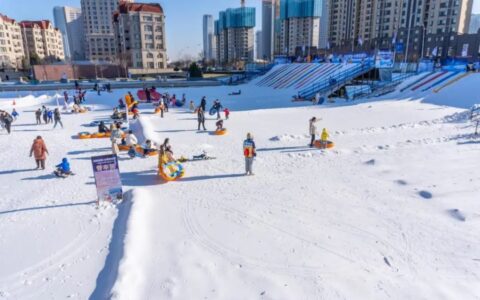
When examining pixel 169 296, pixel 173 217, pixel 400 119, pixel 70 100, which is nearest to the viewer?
pixel 169 296

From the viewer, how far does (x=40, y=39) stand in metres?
99.2

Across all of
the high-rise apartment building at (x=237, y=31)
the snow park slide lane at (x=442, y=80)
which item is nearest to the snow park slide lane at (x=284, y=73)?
the snow park slide lane at (x=442, y=80)

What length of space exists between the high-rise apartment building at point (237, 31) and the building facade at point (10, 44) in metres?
70.6

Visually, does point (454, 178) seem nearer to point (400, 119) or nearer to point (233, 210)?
point (233, 210)

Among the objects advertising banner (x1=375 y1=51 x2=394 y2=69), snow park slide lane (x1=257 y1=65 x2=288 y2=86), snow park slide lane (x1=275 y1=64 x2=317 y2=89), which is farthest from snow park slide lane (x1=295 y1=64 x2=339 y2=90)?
snow park slide lane (x1=257 y1=65 x2=288 y2=86)

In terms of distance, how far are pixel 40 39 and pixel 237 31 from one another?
7450 centimetres

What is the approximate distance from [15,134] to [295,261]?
1602 centimetres

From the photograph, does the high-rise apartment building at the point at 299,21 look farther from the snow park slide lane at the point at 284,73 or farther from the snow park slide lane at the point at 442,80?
the snow park slide lane at the point at 442,80

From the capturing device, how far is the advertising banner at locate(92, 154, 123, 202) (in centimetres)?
726

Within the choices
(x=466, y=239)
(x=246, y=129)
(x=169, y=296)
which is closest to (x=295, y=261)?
(x=169, y=296)

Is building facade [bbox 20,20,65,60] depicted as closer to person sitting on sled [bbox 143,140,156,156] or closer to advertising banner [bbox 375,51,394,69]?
advertising banner [bbox 375,51,394,69]

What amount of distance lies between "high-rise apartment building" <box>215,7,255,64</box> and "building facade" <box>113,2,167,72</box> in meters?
59.0

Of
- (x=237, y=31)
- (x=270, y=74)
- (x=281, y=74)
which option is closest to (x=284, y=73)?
A: (x=281, y=74)

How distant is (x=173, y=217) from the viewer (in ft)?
22.2
